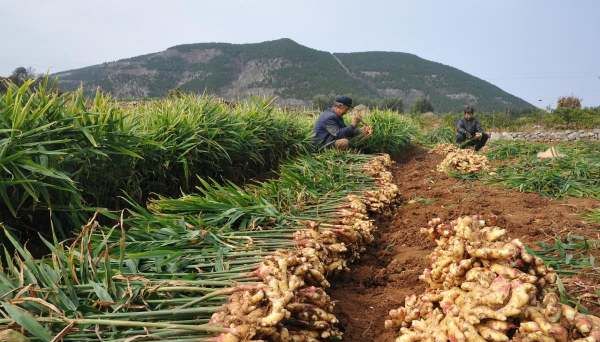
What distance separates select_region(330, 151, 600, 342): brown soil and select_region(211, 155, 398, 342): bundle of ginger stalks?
0.18 meters

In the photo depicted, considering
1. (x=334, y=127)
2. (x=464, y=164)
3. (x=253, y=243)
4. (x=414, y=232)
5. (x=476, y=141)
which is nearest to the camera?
(x=253, y=243)

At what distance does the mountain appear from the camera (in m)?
52.5

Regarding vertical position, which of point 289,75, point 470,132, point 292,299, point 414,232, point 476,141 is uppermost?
point 289,75

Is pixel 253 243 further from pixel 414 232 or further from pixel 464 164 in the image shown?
pixel 464 164

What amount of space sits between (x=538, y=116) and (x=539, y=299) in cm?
1961

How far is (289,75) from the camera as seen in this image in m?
58.0

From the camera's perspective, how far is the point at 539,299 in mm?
1472

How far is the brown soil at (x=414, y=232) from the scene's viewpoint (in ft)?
6.92

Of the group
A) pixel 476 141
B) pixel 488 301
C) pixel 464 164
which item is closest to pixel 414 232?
pixel 488 301

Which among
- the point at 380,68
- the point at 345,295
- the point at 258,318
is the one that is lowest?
the point at 345,295

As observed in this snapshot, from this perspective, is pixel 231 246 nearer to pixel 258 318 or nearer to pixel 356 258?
pixel 258 318

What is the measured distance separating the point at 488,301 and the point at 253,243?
1205mm

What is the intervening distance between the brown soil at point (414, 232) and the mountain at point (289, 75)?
146ft

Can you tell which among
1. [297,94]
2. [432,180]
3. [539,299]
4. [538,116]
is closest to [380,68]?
[297,94]
